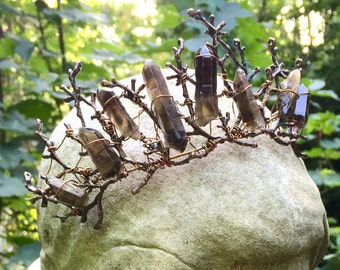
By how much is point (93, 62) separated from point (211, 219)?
111cm

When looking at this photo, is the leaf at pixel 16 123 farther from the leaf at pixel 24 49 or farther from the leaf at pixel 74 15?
the leaf at pixel 74 15

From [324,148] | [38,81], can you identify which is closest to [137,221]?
[38,81]

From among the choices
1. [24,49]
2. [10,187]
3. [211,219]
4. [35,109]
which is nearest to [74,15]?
[24,49]

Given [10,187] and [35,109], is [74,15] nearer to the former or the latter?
[35,109]

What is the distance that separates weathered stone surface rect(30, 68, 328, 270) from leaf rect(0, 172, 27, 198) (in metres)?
0.50

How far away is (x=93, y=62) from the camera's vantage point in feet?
5.87

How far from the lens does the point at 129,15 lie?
298cm

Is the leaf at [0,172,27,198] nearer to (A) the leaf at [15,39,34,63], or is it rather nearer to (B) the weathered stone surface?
(A) the leaf at [15,39,34,63]

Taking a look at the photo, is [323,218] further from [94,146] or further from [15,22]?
[15,22]

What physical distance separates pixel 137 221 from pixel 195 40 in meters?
0.67

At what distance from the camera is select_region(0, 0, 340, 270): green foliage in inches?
57.6

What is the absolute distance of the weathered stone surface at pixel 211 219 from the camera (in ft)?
2.57

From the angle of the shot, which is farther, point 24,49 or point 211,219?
point 24,49

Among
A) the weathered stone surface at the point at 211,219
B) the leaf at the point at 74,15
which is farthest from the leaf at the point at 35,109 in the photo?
the weathered stone surface at the point at 211,219
